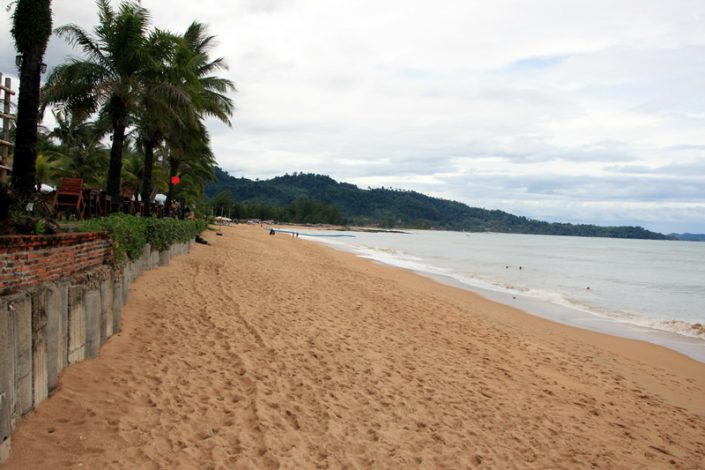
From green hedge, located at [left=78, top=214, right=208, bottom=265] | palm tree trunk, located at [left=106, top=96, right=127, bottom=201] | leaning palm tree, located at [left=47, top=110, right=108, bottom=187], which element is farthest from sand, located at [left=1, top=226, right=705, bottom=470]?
leaning palm tree, located at [left=47, top=110, right=108, bottom=187]

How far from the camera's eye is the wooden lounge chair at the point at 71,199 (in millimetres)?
10922

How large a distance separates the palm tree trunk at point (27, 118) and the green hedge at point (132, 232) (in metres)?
1.19

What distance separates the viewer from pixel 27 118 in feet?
26.1

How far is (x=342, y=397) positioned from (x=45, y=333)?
10.4 ft

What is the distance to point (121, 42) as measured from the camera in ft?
45.4

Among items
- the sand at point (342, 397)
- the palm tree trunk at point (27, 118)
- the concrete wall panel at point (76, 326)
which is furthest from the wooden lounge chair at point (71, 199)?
the concrete wall panel at point (76, 326)

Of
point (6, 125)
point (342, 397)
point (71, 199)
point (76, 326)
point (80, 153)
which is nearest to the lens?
point (76, 326)

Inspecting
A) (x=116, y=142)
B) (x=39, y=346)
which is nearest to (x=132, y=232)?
(x=39, y=346)

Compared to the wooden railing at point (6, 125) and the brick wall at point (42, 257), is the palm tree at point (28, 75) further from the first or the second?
the brick wall at point (42, 257)

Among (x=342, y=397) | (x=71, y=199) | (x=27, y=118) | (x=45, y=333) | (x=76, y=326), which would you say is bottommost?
(x=342, y=397)

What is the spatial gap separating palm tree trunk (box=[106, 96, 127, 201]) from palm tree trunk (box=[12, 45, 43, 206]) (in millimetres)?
5774

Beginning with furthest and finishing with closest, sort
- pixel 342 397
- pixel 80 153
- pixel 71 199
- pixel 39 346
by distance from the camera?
pixel 80 153, pixel 71 199, pixel 342 397, pixel 39 346

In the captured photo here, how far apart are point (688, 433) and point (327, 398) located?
454 cm

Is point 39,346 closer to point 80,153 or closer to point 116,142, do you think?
point 116,142
